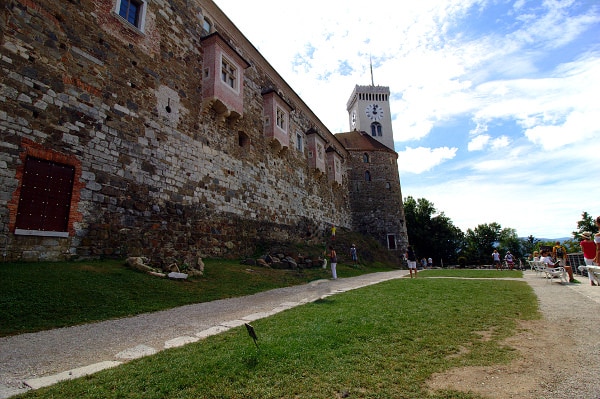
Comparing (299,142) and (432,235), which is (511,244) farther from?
(299,142)

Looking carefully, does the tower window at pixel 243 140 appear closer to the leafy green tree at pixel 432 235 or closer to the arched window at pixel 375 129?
the arched window at pixel 375 129

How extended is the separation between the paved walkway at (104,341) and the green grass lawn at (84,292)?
475mm

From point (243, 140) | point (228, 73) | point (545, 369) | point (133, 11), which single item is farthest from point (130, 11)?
point (545, 369)

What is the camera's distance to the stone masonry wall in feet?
26.3

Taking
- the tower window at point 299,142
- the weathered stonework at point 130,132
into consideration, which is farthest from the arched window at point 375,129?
the weathered stonework at point 130,132

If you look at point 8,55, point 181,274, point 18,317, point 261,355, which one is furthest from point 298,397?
point 8,55

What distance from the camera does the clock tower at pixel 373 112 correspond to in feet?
154

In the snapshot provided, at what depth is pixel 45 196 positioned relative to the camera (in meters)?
8.27

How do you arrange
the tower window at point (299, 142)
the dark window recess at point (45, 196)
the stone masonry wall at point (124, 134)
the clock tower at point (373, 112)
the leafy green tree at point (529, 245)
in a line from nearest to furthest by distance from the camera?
1. the dark window recess at point (45, 196)
2. the stone masonry wall at point (124, 134)
3. the tower window at point (299, 142)
4. the clock tower at point (373, 112)
5. the leafy green tree at point (529, 245)

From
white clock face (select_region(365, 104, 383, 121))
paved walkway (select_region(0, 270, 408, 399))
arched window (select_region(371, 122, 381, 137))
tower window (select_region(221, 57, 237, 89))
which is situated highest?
white clock face (select_region(365, 104, 383, 121))

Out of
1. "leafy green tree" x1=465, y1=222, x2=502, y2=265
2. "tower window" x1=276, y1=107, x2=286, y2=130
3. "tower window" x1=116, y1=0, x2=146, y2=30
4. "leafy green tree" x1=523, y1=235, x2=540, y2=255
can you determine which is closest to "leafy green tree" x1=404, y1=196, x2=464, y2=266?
"leafy green tree" x1=465, y1=222, x2=502, y2=265

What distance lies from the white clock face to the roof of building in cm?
463

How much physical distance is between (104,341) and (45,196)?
19.4 feet

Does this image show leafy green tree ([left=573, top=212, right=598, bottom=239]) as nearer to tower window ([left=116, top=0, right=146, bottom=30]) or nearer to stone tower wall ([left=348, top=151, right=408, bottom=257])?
stone tower wall ([left=348, top=151, right=408, bottom=257])
